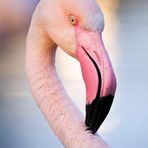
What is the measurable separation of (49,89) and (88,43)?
0.20 metres

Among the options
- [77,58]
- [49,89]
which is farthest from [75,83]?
[77,58]

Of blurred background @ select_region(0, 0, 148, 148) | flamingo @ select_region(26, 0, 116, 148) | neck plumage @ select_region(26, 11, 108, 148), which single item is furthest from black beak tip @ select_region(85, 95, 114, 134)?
blurred background @ select_region(0, 0, 148, 148)

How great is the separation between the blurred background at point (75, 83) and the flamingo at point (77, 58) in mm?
1545

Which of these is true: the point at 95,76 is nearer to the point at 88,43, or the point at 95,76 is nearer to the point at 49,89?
the point at 88,43

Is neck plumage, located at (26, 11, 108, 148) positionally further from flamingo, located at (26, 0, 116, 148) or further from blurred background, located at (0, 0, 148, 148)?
blurred background, located at (0, 0, 148, 148)

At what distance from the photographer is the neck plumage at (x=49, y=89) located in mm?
1366

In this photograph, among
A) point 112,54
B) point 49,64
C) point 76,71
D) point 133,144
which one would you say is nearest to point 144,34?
point 112,54

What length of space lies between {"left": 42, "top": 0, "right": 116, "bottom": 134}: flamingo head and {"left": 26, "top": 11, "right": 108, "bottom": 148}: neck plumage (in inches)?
2.1

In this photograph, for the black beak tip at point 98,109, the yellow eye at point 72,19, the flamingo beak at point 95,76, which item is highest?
the yellow eye at point 72,19

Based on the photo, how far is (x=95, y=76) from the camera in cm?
122

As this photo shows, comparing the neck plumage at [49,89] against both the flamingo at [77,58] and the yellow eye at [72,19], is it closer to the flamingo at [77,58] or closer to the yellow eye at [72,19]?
the flamingo at [77,58]

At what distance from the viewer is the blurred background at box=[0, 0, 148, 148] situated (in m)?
3.17

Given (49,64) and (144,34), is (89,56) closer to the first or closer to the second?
(49,64)

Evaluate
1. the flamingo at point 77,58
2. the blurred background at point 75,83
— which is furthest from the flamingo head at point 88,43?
the blurred background at point 75,83
